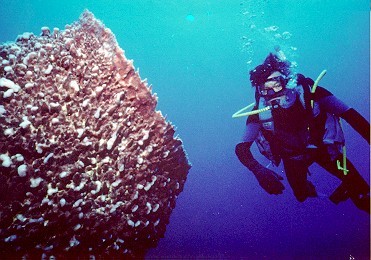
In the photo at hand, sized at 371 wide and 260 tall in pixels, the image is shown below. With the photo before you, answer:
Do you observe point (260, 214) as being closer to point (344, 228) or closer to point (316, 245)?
point (344, 228)

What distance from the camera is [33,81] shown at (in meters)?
2.85

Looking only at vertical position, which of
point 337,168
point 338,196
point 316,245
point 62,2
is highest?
point 62,2

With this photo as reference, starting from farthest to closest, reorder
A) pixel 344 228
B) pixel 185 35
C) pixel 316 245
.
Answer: pixel 185 35 < pixel 344 228 < pixel 316 245

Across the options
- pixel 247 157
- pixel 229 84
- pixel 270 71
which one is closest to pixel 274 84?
pixel 270 71

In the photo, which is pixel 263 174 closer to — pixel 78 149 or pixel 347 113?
pixel 347 113

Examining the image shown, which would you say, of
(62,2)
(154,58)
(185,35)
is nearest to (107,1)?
(62,2)

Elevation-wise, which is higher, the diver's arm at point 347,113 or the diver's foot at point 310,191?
the diver's arm at point 347,113

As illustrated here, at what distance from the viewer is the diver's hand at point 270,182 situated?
4.12m

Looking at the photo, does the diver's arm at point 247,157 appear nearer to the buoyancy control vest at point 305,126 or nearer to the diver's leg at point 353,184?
the buoyancy control vest at point 305,126

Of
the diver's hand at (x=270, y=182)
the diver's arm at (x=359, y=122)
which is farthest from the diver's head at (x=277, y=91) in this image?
the diver's hand at (x=270, y=182)

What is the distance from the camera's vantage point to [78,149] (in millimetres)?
2811

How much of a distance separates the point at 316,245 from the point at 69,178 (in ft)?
81.5

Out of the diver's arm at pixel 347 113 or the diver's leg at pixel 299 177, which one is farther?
the diver's leg at pixel 299 177

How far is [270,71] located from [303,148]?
1528mm
